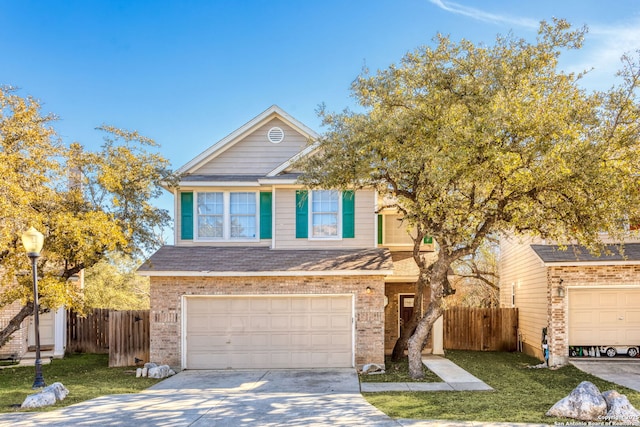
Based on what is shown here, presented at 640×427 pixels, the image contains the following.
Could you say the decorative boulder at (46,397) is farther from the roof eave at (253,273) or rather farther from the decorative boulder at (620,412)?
the decorative boulder at (620,412)

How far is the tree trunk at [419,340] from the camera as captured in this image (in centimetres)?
1291

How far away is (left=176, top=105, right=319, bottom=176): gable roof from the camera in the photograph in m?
16.4

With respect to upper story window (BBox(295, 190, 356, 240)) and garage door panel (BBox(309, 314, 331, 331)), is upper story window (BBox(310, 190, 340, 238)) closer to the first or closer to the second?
upper story window (BBox(295, 190, 356, 240))

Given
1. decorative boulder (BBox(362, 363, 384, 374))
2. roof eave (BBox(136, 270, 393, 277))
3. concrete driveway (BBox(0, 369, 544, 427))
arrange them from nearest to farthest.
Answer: concrete driveway (BBox(0, 369, 544, 427)) → decorative boulder (BBox(362, 363, 384, 374)) → roof eave (BBox(136, 270, 393, 277))

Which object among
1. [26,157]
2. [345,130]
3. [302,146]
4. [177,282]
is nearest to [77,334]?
[177,282]

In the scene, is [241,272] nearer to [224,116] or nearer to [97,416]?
[97,416]

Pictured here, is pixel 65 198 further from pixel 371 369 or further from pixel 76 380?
pixel 371 369

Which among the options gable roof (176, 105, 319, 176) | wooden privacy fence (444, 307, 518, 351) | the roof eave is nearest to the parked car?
wooden privacy fence (444, 307, 518, 351)

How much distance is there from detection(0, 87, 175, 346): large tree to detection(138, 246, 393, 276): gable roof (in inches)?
35.2

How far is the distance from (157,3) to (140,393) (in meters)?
11.9

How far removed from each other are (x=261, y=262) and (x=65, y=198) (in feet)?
17.7

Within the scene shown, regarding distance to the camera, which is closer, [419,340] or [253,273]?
[419,340]

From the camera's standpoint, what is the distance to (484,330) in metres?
19.8

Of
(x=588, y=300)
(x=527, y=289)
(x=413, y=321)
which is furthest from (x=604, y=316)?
(x=413, y=321)
